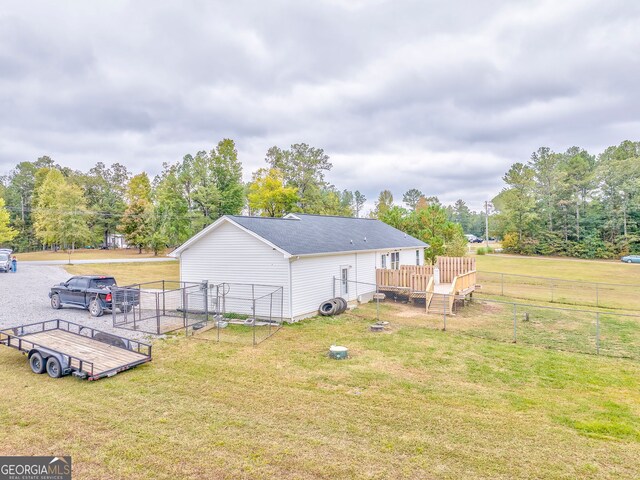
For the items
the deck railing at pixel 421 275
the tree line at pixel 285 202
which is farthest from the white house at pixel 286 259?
the tree line at pixel 285 202

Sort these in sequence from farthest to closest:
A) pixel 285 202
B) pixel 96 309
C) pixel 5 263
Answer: pixel 285 202 < pixel 5 263 < pixel 96 309

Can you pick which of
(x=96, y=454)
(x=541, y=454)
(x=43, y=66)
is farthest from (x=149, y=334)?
(x=43, y=66)

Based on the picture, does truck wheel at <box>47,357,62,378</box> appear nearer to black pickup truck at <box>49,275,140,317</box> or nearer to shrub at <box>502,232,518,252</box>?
black pickup truck at <box>49,275,140,317</box>

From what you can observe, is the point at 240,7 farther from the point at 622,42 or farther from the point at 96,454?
the point at 622,42

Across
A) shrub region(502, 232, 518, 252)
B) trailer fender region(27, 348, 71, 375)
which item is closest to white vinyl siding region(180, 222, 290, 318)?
trailer fender region(27, 348, 71, 375)

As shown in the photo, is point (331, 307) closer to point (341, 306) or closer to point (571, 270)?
point (341, 306)

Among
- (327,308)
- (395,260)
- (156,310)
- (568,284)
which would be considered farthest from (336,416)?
(568,284)

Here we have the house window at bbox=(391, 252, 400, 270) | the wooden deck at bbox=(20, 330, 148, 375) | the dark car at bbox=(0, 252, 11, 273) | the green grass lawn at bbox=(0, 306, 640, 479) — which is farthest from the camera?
the dark car at bbox=(0, 252, 11, 273)
